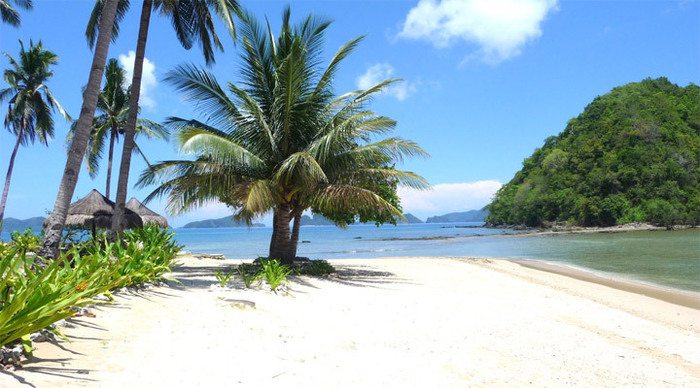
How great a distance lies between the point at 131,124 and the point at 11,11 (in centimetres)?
1279

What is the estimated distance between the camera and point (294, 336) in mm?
5996

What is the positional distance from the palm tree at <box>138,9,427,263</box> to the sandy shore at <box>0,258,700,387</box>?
2824 mm

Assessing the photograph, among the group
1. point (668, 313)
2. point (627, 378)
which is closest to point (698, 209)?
point (668, 313)

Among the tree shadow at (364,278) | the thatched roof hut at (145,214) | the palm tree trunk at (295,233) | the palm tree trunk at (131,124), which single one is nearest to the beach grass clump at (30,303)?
the palm tree trunk at (131,124)

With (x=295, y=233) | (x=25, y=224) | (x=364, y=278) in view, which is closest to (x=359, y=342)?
(x=364, y=278)

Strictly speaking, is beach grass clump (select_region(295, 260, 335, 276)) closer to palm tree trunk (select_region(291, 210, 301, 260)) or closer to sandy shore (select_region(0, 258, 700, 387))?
palm tree trunk (select_region(291, 210, 301, 260))

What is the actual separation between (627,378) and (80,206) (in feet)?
53.0

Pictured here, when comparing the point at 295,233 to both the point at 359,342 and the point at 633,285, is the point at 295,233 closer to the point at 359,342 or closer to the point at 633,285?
the point at 359,342

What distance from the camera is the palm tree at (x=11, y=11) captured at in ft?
59.4

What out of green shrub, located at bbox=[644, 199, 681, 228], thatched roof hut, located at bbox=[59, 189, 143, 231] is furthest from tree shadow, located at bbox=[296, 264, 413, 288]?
green shrub, located at bbox=[644, 199, 681, 228]

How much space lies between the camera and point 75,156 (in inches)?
320

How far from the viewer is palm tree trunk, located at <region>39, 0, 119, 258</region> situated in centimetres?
791

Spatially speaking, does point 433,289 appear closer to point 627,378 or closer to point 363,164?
point 363,164

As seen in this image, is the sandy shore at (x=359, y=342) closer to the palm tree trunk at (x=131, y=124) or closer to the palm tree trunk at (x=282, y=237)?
the palm tree trunk at (x=282, y=237)
